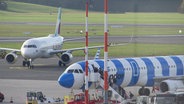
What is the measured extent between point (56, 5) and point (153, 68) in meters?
129

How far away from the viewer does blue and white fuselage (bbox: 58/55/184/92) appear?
47.9 meters

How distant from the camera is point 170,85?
45.6 m

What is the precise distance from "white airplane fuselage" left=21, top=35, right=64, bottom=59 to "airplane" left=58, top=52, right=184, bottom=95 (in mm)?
25329

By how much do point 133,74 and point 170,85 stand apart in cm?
472

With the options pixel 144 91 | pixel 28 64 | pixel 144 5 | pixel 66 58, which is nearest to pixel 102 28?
pixel 144 5

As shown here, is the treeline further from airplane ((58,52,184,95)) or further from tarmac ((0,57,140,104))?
airplane ((58,52,184,95))

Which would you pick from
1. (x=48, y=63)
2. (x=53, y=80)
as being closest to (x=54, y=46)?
(x=48, y=63)

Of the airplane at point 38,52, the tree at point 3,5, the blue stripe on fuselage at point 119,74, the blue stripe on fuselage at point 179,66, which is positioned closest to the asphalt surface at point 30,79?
the airplane at point 38,52

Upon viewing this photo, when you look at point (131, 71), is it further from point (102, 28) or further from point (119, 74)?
point (102, 28)

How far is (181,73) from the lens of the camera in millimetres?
52750

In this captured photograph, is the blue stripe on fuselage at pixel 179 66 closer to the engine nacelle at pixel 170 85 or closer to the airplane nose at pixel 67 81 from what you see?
the engine nacelle at pixel 170 85

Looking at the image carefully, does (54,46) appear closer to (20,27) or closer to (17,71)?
(17,71)

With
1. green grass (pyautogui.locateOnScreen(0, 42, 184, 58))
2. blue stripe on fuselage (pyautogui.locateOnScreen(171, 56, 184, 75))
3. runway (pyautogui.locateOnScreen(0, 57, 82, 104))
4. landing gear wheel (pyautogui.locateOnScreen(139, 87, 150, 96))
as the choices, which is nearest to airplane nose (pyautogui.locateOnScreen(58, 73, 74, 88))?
runway (pyautogui.locateOnScreen(0, 57, 82, 104))

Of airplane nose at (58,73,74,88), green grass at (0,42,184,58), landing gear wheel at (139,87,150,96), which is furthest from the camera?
green grass at (0,42,184,58)
